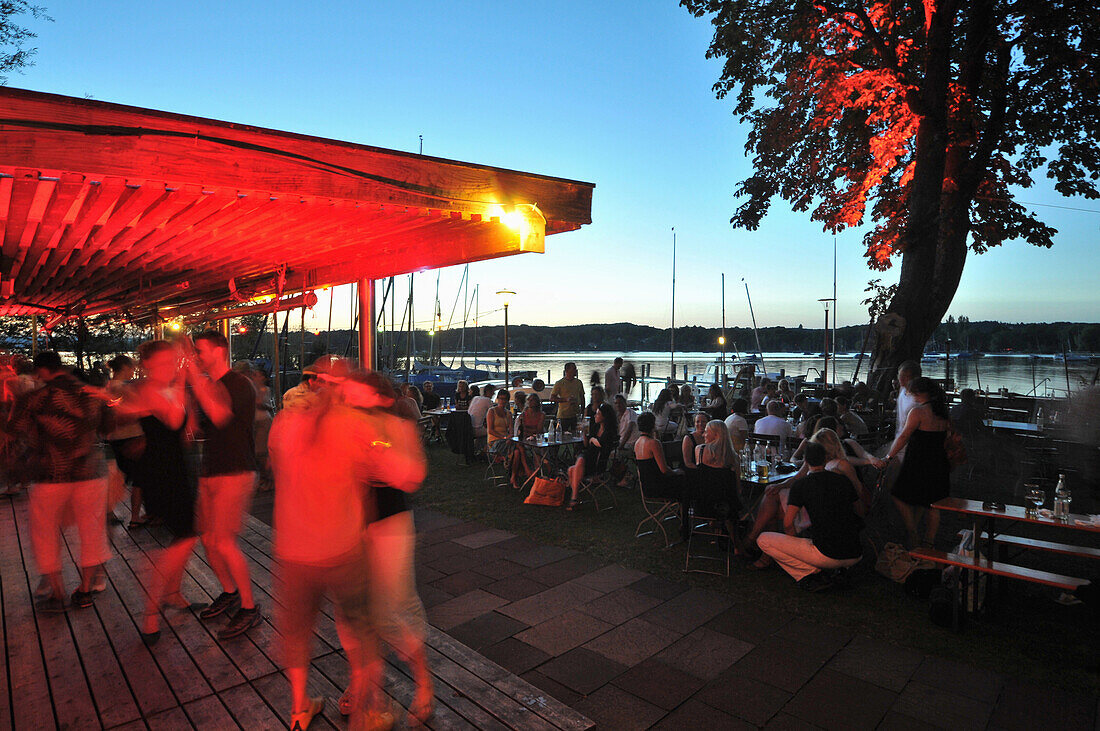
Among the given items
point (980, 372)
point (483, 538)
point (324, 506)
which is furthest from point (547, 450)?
point (980, 372)

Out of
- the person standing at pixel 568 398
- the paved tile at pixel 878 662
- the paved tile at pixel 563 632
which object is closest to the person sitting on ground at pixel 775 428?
the person standing at pixel 568 398

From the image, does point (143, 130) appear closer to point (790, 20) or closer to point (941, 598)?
point (941, 598)

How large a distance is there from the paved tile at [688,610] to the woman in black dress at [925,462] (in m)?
1.81

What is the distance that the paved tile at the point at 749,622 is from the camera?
3637mm

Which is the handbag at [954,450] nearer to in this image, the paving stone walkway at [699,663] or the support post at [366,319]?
the paving stone walkway at [699,663]

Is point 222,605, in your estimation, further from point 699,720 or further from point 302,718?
point 699,720

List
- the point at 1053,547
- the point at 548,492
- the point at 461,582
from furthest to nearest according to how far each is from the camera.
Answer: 1. the point at 548,492
2. the point at 461,582
3. the point at 1053,547

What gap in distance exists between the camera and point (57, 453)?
334 centimetres

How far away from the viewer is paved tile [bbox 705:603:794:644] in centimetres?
364

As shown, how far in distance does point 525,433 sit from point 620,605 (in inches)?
162

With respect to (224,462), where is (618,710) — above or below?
below

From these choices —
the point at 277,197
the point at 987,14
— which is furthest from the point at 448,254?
the point at 987,14

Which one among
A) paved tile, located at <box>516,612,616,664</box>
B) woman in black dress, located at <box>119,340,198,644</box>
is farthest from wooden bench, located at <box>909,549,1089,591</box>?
woman in black dress, located at <box>119,340,198,644</box>

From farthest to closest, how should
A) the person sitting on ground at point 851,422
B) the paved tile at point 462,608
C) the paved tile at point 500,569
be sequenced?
the person sitting on ground at point 851,422 → the paved tile at point 500,569 → the paved tile at point 462,608
